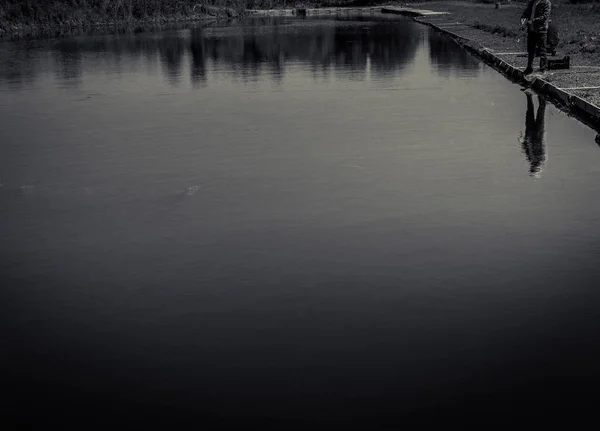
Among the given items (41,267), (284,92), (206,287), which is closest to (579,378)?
(206,287)

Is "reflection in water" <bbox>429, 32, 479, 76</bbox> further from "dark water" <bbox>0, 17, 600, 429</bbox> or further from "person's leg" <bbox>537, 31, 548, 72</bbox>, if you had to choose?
"dark water" <bbox>0, 17, 600, 429</bbox>

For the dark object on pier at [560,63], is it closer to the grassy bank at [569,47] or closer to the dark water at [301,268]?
the grassy bank at [569,47]

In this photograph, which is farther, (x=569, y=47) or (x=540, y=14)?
(x=569, y=47)

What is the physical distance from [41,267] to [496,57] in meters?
20.7

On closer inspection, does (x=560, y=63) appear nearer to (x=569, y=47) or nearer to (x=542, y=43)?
(x=542, y=43)

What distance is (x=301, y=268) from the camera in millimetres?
7969

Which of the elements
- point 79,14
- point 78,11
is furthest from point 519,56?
point 78,11

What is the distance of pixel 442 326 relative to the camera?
6570 mm

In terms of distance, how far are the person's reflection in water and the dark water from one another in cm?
7

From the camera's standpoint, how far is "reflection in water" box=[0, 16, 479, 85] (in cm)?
2664

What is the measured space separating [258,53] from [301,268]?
87.0ft

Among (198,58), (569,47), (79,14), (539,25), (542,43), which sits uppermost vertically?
(539,25)

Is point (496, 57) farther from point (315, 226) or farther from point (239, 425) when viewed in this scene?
point (239, 425)

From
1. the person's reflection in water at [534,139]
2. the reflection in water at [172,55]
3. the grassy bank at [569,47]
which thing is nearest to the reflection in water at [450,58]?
the grassy bank at [569,47]
